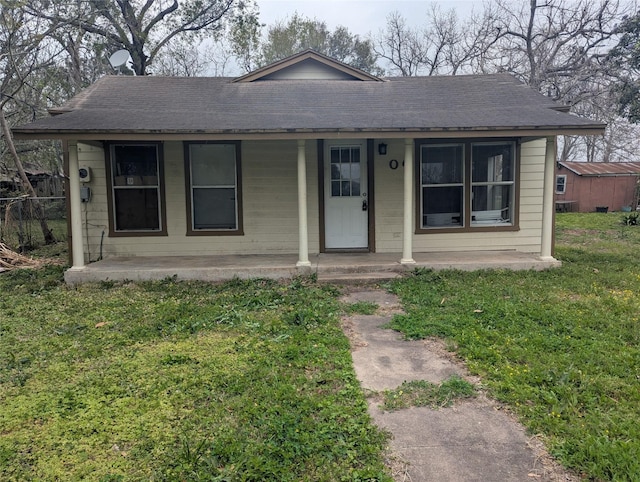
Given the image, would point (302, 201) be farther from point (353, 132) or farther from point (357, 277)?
point (357, 277)

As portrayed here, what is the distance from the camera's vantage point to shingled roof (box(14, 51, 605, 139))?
247 inches

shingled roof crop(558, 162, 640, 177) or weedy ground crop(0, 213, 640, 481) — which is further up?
shingled roof crop(558, 162, 640, 177)

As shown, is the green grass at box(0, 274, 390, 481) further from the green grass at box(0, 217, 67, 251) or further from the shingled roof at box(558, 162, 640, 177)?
the shingled roof at box(558, 162, 640, 177)

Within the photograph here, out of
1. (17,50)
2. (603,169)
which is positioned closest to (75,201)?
(17,50)

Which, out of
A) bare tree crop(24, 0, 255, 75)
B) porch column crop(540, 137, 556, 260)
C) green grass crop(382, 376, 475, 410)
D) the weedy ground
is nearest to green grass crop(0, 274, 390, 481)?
the weedy ground

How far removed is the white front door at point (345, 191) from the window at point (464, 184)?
101 centimetres

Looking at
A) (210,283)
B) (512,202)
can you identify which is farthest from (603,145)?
(210,283)

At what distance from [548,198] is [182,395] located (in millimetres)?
6167

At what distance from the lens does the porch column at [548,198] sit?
22.6ft

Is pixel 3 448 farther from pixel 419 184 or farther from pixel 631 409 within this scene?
pixel 419 184

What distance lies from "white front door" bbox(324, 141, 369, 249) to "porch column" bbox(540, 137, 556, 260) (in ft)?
9.29

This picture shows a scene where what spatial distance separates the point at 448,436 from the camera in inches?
102

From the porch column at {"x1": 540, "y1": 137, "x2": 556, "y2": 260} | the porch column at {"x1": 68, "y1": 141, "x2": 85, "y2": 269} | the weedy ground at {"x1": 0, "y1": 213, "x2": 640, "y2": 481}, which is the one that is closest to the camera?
the weedy ground at {"x1": 0, "y1": 213, "x2": 640, "y2": 481}

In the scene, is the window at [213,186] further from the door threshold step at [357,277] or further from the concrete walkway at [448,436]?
the concrete walkway at [448,436]
